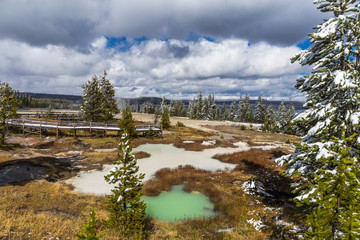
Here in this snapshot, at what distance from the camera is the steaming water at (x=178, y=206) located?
10.7 metres

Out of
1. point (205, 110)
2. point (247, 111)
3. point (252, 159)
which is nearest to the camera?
point (252, 159)

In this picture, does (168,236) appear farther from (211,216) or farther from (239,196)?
(239,196)

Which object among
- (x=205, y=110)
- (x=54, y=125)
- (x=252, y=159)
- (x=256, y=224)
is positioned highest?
(x=205, y=110)

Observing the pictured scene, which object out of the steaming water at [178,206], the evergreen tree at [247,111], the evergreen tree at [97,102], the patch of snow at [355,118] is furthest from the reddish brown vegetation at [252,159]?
the evergreen tree at [247,111]

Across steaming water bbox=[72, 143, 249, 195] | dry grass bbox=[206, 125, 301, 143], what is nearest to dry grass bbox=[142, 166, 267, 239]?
steaming water bbox=[72, 143, 249, 195]

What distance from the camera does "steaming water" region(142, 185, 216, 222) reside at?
10.7 m

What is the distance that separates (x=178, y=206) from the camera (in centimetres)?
1188

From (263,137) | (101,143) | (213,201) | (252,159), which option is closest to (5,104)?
(101,143)

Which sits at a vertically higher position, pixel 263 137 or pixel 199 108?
pixel 199 108

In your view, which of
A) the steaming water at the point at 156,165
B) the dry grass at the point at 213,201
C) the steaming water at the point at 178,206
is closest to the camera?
the dry grass at the point at 213,201

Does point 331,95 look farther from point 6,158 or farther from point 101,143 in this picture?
point 101,143

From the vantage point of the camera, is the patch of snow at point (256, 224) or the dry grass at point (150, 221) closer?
the dry grass at point (150, 221)

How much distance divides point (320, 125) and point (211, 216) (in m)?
7.20

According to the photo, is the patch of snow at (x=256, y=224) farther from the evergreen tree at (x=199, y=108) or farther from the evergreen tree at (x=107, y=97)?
the evergreen tree at (x=199, y=108)
